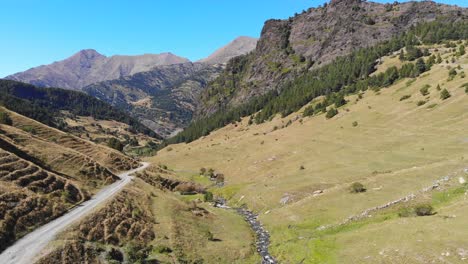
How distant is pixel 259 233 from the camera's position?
5241 cm

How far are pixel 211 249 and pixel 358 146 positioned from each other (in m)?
57.9

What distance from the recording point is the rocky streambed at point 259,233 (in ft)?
139

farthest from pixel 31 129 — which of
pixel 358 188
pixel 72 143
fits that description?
pixel 358 188

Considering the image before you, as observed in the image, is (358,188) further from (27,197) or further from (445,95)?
(445,95)

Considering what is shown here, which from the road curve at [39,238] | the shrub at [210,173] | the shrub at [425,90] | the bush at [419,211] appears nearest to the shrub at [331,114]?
the shrub at [425,90]

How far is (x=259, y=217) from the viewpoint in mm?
60781

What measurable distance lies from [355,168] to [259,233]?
30078 millimetres

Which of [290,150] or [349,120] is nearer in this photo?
[290,150]

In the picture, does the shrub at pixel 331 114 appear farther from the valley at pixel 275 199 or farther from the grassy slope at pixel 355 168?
the valley at pixel 275 199

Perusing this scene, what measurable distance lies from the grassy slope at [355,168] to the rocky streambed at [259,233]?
121cm

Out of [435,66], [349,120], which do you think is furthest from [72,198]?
[435,66]

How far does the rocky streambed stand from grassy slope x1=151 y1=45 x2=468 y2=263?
1.21 meters

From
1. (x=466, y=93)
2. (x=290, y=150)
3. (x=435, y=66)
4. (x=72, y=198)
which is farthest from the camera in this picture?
(x=435, y=66)

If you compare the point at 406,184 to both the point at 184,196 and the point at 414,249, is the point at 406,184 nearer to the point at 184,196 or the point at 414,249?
the point at 414,249
